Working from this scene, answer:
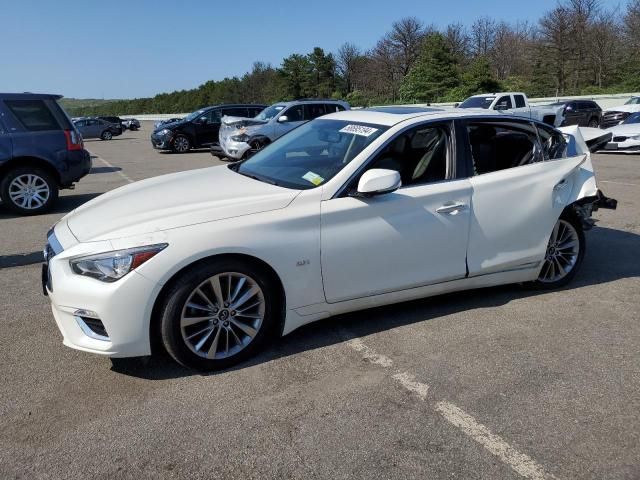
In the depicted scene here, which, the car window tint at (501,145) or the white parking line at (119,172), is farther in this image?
the white parking line at (119,172)

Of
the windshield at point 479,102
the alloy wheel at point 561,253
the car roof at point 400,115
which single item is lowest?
the alloy wheel at point 561,253

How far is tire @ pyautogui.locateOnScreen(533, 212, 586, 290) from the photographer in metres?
4.91

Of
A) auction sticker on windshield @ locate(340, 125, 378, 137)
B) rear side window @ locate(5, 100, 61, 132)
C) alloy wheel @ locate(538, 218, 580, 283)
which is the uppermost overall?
rear side window @ locate(5, 100, 61, 132)

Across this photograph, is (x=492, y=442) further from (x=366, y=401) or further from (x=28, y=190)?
(x=28, y=190)

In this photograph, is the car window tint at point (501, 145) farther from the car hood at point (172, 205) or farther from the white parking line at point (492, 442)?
the white parking line at point (492, 442)

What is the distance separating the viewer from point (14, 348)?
3.95m

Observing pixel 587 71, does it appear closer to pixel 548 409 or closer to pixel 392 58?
pixel 392 58

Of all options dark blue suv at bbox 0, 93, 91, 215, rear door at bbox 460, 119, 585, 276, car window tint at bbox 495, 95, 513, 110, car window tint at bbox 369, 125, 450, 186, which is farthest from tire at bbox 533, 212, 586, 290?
car window tint at bbox 495, 95, 513, 110

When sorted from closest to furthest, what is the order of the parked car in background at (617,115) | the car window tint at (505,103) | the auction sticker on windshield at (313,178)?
the auction sticker on windshield at (313,178), the car window tint at (505,103), the parked car in background at (617,115)

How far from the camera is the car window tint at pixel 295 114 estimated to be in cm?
1675

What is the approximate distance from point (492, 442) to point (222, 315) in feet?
5.59

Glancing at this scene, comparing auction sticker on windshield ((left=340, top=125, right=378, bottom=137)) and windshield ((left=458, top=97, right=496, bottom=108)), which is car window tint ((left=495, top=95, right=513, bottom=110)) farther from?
auction sticker on windshield ((left=340, top=125, right=378, bottom=137))

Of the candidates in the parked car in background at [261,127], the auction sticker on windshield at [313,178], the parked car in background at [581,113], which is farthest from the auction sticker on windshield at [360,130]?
the parked car in background at [581,113]

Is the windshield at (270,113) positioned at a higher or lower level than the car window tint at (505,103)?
higher
